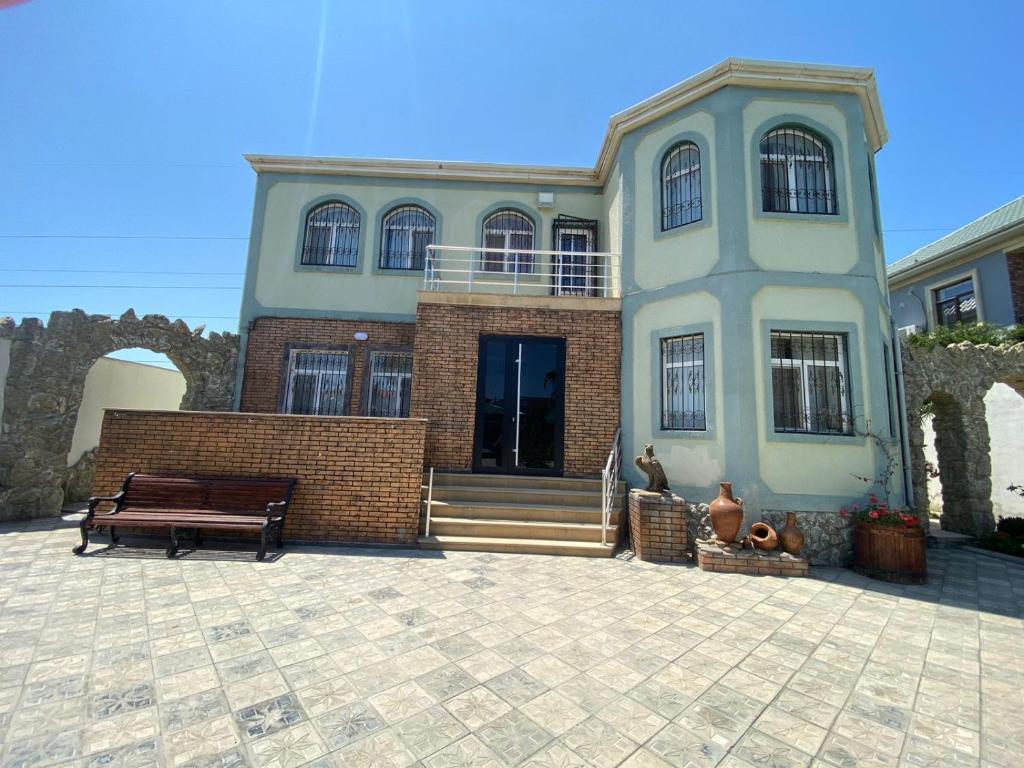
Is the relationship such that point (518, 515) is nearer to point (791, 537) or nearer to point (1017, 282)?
point (791, 537)

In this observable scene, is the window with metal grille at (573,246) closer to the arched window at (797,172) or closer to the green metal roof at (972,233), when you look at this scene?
the arched window at (797,172)

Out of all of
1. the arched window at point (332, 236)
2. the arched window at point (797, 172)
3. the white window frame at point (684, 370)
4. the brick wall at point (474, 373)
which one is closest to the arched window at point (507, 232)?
the brick wall at point (474, 373)

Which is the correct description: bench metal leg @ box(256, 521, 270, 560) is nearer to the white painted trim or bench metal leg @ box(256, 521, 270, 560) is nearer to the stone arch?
the stone arch

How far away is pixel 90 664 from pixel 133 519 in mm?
3271

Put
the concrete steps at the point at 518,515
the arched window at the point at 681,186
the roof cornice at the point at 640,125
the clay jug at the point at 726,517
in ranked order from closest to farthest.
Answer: the clay jug at the point at 726,517
the concrete steps at the point at 518,515
the roof cornice at the point at 640,125
the arched window at the point at 681,186

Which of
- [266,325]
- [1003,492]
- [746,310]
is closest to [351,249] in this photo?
[266,325]

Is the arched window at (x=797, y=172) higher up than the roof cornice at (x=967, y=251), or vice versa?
the roof cornice at (x=967, y=251)

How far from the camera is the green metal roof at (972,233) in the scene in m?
11.5

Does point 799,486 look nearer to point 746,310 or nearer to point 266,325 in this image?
point 746,310

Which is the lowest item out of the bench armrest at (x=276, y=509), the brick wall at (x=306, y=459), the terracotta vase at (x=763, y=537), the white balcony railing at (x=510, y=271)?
the terracotta vase at (x=763, y=537)

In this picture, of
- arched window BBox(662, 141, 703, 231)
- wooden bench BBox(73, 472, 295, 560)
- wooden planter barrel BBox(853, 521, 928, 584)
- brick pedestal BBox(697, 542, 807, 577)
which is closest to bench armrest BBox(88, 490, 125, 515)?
wooden bench BBox(73, 472, 295, 560)

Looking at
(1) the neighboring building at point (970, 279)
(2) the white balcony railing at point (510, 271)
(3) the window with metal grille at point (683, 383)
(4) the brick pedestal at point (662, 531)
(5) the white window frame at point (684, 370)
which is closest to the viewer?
(4) the brick pedestal at point (662, 531)

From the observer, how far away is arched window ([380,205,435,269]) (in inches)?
399

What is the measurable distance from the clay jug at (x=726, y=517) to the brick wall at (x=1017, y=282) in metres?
11.0
